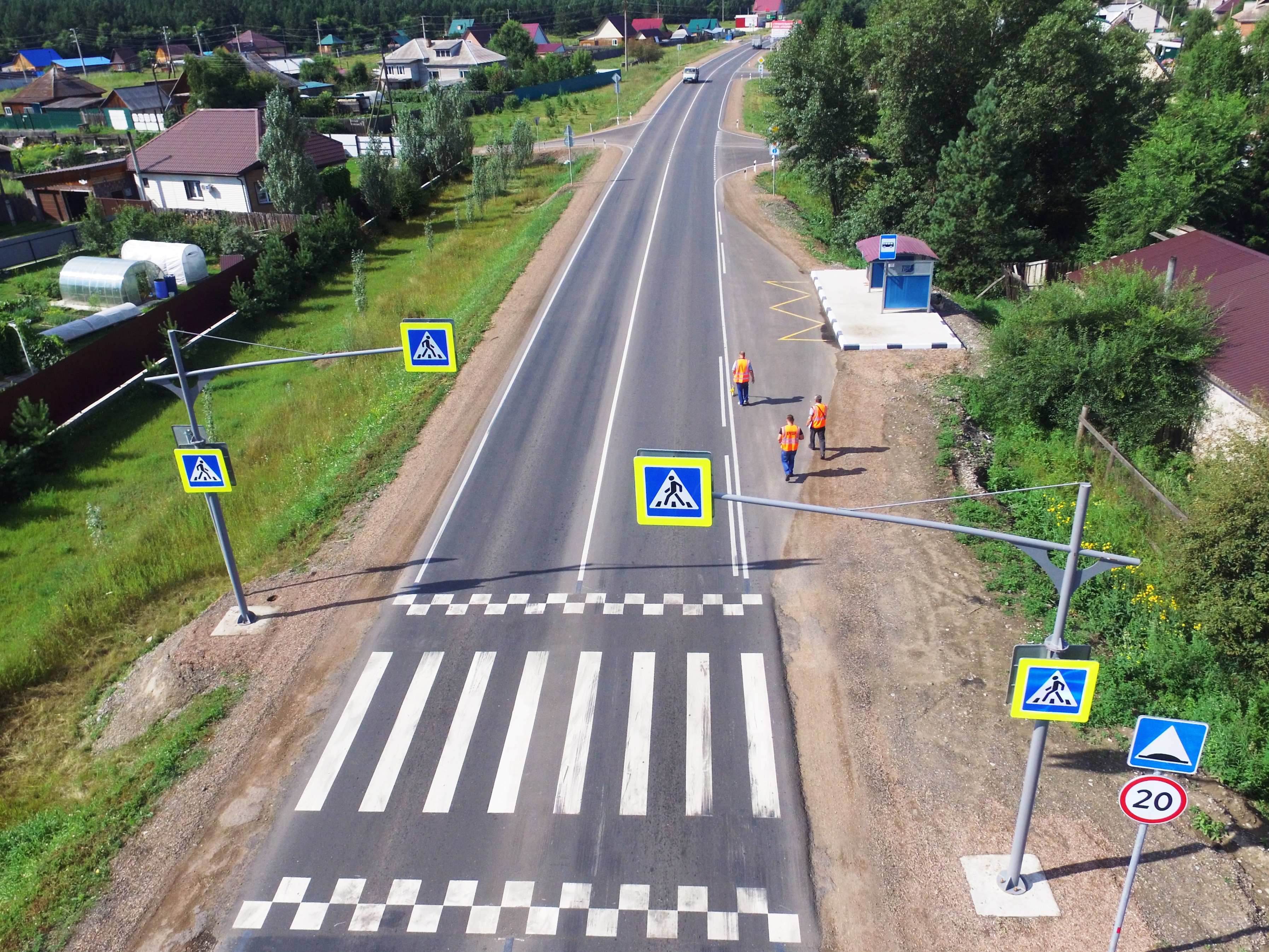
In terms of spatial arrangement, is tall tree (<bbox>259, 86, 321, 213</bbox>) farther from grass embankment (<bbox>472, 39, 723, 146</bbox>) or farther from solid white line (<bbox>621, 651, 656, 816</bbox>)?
solid white line (<bbox>621, 651, 656, 816</bbox>)

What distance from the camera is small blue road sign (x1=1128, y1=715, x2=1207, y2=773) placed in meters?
9.03

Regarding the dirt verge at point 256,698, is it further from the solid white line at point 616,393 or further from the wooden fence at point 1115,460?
the wooden fence at point 1115,460

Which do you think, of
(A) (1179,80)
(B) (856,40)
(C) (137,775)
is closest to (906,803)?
(C) (137,775)

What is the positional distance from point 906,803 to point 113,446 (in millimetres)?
23731

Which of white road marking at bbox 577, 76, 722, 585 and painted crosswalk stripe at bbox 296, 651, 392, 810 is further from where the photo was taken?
white road marking at bbox 577, 76, 722, 585

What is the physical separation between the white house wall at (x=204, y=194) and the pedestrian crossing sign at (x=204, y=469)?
1441 inches

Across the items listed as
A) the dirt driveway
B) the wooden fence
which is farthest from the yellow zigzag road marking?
the dirt driveway

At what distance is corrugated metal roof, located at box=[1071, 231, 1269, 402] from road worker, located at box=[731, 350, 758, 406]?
408 inches

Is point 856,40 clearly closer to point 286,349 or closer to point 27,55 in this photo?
point 286,349

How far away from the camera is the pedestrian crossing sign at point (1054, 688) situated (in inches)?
394

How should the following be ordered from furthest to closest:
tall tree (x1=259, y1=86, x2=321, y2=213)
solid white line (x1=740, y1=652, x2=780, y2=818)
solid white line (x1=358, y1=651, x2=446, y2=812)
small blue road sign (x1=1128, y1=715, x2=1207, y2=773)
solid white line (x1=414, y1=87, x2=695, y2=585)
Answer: tall tree (x1=259, y1=86, x2=321, y2=213) < solid white line (x1=414, y1=87, x2=695, y2=585) < solid white line (x1=358, y1=651, x2=446, y2=812) < solid white line (x1=740, y1=652, x2=780, y2=818) < small blue road sign (x1=1128, y1=715, x2=1207, y2=773)

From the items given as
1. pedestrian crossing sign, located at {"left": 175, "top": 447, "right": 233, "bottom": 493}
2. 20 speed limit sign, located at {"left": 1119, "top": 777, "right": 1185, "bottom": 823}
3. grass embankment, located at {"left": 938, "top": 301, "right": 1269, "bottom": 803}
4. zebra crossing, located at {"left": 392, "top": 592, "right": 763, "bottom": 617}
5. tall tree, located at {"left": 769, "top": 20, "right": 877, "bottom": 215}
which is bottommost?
zebra crossing, located at {"left": 392, "top": 592, "right": 763, "bottom": 617}

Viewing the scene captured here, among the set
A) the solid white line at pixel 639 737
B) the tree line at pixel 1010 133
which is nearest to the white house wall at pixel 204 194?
the tree line at pixel 1010 133

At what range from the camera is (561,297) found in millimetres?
32625
